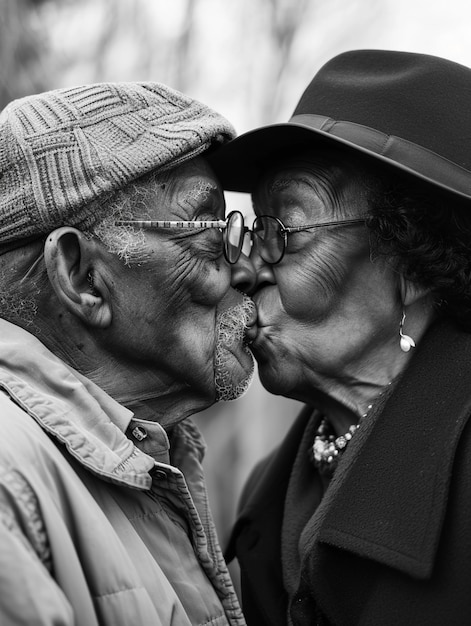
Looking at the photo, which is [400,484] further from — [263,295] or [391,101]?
[391,101]

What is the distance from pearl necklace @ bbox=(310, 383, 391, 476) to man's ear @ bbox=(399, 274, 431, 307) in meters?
0.32

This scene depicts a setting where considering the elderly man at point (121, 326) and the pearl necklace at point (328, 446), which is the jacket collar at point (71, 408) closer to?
the elderly man at point (121, 326)

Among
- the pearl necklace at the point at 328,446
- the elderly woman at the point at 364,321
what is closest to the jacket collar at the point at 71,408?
the elderly woman at the point at 364,321

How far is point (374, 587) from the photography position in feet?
7.68

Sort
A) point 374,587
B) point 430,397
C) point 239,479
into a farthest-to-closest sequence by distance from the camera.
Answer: point 239,479 → point 430,397 → point 374,587

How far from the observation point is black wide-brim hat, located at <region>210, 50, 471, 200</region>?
2.59 m

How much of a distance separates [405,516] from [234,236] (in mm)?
1127

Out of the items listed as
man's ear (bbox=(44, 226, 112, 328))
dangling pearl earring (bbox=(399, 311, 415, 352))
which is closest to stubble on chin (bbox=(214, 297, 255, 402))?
man's ear (bbox=(44, 226, 112, 328))

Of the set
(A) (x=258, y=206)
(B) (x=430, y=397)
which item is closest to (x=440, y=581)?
(B) (x=430, y=397)

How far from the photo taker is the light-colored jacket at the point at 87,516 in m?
1.65

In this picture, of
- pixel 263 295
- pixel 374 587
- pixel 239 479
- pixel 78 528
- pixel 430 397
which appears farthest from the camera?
pixel 239 479

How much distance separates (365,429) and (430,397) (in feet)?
0.85

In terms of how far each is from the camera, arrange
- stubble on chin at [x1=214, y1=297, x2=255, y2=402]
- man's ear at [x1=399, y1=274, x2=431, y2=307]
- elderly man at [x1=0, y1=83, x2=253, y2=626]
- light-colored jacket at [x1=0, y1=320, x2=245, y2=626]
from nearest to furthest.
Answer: light-colored jacket at [x1=0, y1=320, x2=245, y2=626] < elderly man at [x1=0, y1=83, x2=253, y2=626] < stubble on chin at [x1=214, y1=297, x2=255, y2=402] < man's ear at [x1=399, y1=274, x2=431, y2=307]

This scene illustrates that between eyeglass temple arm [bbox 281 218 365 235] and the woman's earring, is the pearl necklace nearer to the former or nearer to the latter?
eyeglass temple arm [bbox 281 218 365 235]
